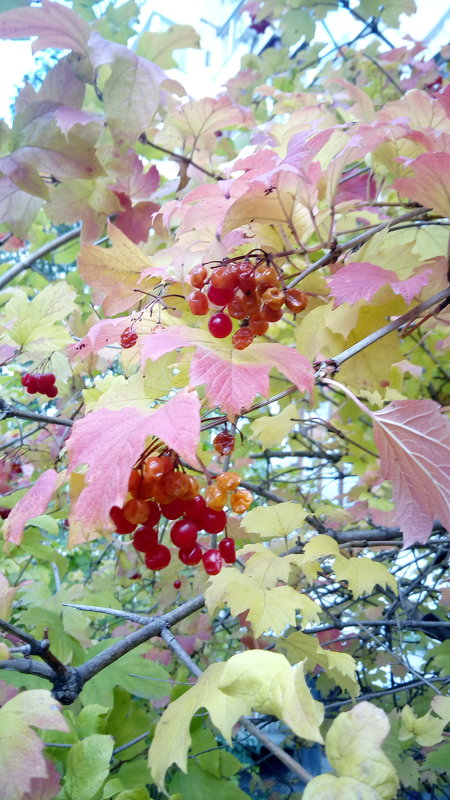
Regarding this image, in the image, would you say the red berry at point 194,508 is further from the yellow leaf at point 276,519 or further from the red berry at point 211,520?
the yellow leaf at point 276,519

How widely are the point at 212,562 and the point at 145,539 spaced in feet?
0.32

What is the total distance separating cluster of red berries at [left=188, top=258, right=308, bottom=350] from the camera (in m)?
0.66

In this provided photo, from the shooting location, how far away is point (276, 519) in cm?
106

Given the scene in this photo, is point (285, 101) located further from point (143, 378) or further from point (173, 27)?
point (143, 378)

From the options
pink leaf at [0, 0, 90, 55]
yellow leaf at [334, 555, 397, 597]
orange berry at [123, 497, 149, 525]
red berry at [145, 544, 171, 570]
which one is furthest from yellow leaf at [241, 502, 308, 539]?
pink leaf at [0, 0, 90, 55]

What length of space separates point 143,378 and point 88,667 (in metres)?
0.37

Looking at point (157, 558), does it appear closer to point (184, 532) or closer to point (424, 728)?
point (184, 532)

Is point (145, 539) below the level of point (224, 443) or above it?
below

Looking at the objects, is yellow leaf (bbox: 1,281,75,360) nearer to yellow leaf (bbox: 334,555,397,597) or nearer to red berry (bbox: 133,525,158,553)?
red berry (bbox: 133,525,158,553)

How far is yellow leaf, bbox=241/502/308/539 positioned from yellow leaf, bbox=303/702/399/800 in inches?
21.1

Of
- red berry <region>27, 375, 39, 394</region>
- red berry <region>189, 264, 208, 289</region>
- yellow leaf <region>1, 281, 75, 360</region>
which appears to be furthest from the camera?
red berry <region>27, 375, 39, 394</region>

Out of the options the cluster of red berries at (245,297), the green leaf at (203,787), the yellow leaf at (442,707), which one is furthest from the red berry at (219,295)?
the green leaf at (203,787)

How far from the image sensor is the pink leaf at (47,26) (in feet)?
2.96

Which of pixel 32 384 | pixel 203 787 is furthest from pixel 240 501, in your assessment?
pixel 32 384
